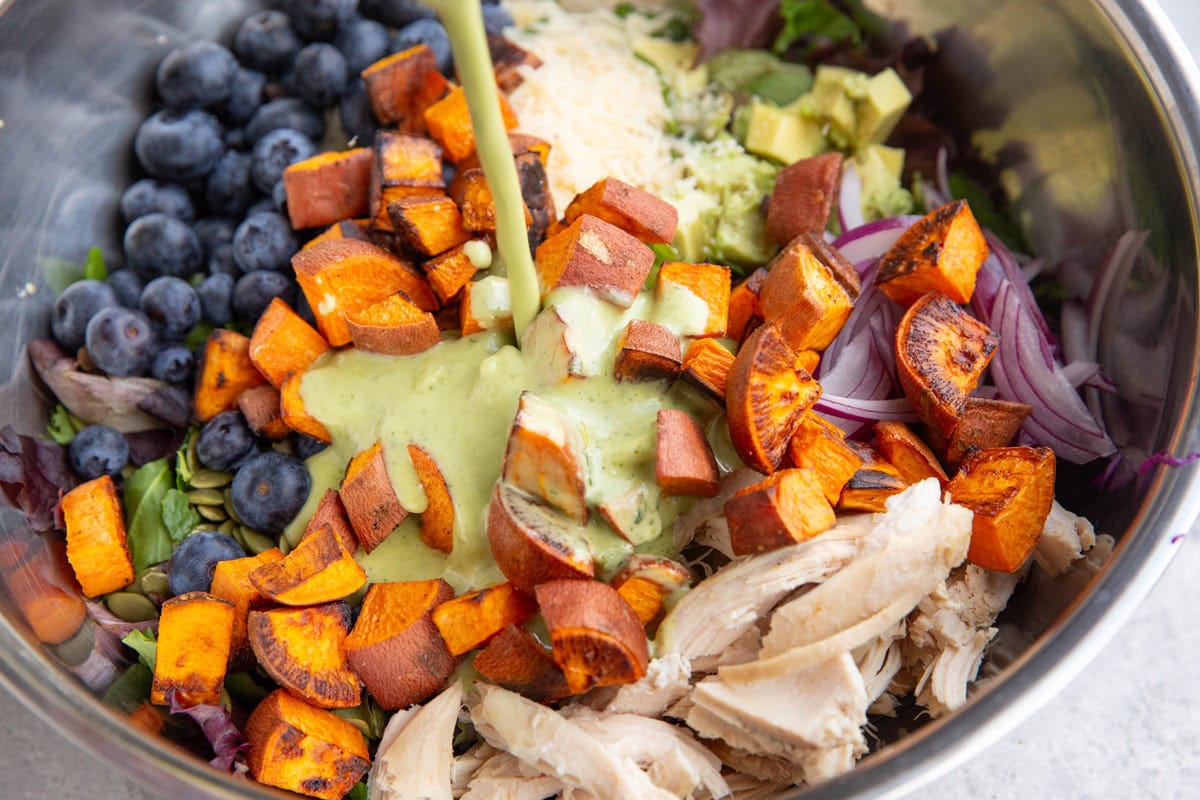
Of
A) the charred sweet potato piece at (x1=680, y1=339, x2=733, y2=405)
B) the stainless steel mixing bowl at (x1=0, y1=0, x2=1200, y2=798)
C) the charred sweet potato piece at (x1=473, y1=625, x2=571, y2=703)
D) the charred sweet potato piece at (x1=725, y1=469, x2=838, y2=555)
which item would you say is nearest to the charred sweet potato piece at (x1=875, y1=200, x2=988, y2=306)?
the stainless steel mixing bowl at (x1=0, y1=0, x2=1200, y2=798)

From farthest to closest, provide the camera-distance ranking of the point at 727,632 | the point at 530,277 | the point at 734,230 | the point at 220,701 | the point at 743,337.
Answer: the point at 734,230
the point at 743,337
the point at 530,277
the point at 220,701
the point at 727,632

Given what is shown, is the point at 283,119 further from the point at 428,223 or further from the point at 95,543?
the point at 95,543

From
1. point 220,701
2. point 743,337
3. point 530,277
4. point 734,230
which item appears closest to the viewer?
point 220,701

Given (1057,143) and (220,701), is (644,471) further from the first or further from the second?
(1057,143)

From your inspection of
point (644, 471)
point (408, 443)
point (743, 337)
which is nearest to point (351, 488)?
point (408, 443)

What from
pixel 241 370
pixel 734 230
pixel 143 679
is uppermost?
pixel 734 230

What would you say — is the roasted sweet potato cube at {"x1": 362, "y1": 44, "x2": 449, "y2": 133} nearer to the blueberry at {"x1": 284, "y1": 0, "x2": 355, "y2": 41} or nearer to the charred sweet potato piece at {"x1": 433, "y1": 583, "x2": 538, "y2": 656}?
the blueberry at {"x1": 284, "y1": 0, "x2": 355, "y2": 41}
